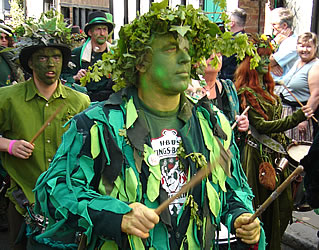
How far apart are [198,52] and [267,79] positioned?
7.51 ft

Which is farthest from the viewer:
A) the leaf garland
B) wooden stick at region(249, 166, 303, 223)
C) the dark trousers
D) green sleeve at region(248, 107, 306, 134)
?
green sleeve at region(248, 107, 306, 134)

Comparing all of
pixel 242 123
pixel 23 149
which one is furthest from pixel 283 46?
pixel 23 149

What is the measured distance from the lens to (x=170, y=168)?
228cm

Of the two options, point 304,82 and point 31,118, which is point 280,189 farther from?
point 304,82

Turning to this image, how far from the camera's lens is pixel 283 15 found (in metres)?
7.07

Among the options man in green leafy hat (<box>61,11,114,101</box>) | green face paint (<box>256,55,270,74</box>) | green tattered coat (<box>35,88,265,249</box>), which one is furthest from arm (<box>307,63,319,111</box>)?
green tattered coat (<box>35,88,265,249</box>)

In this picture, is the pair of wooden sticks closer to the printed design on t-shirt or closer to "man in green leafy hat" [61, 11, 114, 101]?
the printed design on t-shirt

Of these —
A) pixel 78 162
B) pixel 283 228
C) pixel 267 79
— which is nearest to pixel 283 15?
pixel 267 79

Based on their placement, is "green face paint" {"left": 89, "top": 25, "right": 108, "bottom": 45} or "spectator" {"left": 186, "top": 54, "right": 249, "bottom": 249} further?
"green face paint" {"left": 89, "top": 25, "right": 108, "bottom": 45}

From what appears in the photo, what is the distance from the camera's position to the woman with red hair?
4320 millimetres

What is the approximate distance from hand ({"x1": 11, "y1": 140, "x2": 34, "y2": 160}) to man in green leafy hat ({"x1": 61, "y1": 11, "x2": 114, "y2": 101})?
229 centimetres

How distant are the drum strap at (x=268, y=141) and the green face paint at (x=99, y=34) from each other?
2.87 meters

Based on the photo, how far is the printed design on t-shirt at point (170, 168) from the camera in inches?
88.6

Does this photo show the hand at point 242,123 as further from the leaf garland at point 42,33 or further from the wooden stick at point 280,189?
the wooden stick at point 280,189
